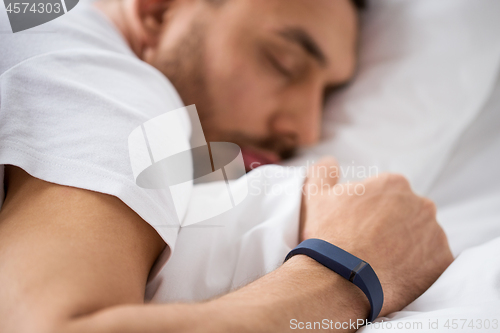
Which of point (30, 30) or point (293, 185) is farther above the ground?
point (30, 30)

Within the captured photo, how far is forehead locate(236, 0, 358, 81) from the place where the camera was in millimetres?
898

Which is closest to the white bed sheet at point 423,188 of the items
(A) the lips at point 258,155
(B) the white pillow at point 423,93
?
(B) the white pillow at point 423,93

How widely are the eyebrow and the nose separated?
0.34ft

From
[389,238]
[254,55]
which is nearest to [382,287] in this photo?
[389,238]

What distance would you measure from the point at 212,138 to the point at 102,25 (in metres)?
0.34

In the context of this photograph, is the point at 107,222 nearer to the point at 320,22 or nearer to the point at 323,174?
the point at 323,174

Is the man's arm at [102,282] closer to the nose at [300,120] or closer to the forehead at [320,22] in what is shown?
the nose at [300,120]

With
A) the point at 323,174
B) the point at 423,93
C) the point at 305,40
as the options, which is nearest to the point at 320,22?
the point at 305,40

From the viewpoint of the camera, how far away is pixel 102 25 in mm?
725

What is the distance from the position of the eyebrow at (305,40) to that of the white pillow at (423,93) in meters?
0.21

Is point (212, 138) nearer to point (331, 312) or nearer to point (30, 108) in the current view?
point (30, 108)

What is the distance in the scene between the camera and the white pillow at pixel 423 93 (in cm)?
92

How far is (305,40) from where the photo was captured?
898 millimetres

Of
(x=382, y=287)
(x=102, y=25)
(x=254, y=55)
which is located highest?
(x=102, y=25)
